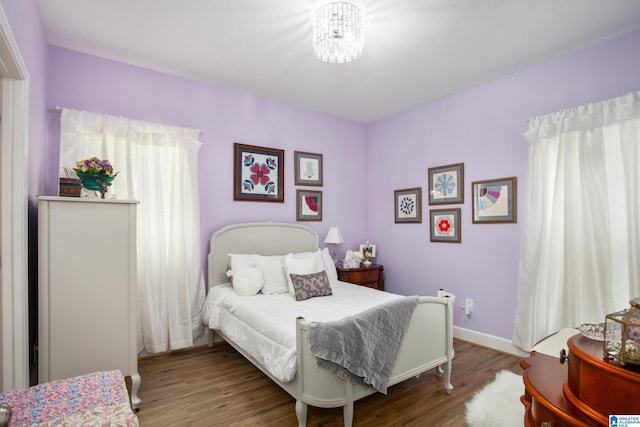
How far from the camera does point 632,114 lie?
247 cm

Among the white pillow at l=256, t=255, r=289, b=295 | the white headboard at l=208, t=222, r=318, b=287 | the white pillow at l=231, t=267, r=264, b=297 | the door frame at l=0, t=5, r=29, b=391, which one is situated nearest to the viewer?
the door frame at l=0, t=5, r=29, b=391

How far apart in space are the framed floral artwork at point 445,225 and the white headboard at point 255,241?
142cm

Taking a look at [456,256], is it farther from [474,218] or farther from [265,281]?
[265,281]

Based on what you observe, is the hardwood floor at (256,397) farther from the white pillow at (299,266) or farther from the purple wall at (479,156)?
the white pillow at (299,266)

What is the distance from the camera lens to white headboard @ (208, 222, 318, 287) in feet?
11.4

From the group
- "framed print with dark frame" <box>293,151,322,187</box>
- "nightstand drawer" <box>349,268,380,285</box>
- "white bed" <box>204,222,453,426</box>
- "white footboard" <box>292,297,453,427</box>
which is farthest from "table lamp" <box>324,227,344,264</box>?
"white footboard" <box>292,297,453,427</box>

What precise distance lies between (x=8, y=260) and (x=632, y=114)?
4126mm

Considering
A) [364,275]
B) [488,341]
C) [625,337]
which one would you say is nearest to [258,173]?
[364,275]

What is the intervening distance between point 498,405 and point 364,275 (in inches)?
80.8

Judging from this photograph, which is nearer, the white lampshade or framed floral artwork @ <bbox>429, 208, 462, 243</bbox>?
framed floral artwork @ <bbox>429, 208, 462, 243</bbox>

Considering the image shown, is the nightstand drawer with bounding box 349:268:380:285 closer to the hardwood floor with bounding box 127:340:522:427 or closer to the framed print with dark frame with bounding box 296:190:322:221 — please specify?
the framed print with dark frame with bounding box 296:190:322:221

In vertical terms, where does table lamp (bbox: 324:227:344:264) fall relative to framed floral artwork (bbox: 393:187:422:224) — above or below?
below

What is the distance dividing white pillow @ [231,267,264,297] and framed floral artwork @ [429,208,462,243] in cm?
209
